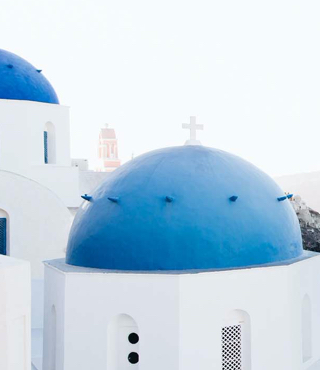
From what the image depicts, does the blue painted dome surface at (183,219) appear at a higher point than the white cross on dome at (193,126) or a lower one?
lower

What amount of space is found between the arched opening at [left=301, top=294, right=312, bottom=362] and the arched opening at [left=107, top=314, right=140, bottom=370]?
10.9 ft

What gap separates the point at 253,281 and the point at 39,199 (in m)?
7.56

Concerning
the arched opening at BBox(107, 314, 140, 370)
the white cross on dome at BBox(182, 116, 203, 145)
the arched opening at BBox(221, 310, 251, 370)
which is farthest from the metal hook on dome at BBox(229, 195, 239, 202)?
the arched opening at BBox(107, 314, 140, 370)

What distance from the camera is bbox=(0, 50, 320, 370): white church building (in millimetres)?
9477

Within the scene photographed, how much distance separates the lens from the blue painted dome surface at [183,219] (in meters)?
9.91

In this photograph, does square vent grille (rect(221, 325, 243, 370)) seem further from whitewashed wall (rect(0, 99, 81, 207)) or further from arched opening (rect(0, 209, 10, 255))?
whitewashed wall (rect(0, 99, 81, 207))

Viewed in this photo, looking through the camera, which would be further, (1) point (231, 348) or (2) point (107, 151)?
(2) point (107, 151)

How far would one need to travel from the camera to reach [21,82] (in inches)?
716

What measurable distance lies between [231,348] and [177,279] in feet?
5.39

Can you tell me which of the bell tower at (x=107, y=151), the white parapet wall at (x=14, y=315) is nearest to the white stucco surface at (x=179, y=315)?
the white parapet wall at (x=14, y=315)

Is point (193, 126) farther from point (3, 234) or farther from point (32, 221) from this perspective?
point (3, 234)

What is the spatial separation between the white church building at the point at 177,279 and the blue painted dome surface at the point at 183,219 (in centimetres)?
2

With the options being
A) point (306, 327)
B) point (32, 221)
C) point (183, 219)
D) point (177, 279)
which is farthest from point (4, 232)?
point (306, 327)

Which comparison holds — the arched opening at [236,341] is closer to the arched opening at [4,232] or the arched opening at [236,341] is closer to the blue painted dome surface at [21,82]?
the arched opening at [4,232]
